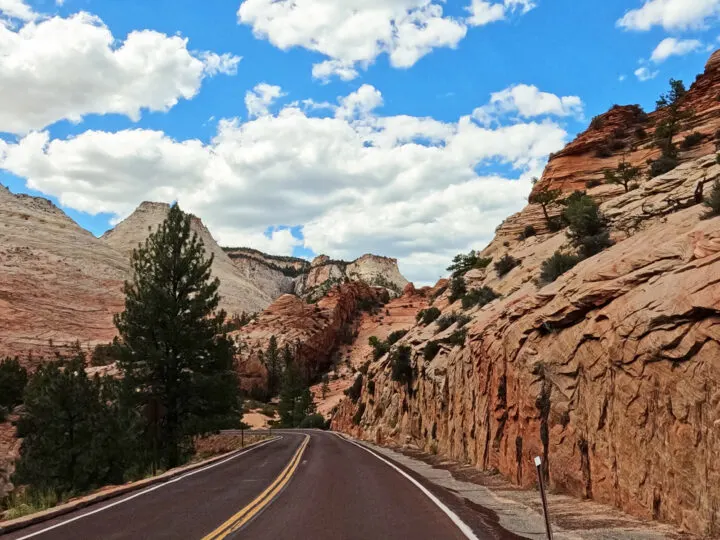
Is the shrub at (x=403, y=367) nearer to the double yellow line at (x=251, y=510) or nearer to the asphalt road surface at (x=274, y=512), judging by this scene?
the asphalt road surface at (x=274, y=512)

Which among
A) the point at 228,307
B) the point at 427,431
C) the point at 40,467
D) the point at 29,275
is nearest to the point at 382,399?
the point at 427,431

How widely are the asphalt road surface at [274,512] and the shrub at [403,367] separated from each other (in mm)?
14682

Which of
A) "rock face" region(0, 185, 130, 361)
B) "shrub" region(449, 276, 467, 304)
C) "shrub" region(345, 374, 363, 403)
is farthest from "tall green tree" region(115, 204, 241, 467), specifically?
"rock face" region(0, 185, 130, 361)

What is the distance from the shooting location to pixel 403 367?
28984 millimetres

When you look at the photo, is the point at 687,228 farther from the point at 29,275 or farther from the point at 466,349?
the point at 29,275

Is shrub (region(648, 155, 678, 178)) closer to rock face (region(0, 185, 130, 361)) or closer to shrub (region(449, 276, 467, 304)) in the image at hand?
shrub (region(449, 276, 467, 304))

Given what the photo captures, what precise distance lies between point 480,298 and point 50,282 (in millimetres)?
94360

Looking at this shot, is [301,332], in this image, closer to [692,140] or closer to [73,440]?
[73,440]

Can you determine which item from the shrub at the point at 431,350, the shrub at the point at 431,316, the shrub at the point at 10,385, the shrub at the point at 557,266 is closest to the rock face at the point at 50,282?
the shrub at the point at 10,385

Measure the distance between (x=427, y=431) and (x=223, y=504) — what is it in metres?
15.4

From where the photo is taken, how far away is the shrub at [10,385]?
47.1m

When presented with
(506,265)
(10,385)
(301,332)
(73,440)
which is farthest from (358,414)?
(301,332)

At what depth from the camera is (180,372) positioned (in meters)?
23.2

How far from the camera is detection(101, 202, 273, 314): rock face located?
14738 cm
